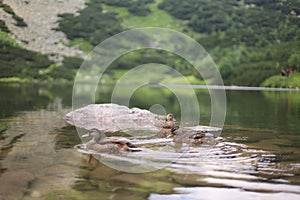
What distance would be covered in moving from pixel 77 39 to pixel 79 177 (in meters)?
160

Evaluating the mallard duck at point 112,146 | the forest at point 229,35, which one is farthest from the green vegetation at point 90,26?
the mallard duck at point 112,146

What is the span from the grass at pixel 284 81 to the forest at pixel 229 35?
8.05ft

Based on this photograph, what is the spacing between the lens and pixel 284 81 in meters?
96.4

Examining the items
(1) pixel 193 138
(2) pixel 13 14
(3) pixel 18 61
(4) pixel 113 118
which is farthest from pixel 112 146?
(2) pixel 13 14

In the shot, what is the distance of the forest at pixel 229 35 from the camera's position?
115 meters

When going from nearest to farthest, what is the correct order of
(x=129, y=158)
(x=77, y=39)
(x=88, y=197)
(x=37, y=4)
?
(x=88, y=197) → (x=129, y=158) → (x=77, y=39) → (x=37, y=4)

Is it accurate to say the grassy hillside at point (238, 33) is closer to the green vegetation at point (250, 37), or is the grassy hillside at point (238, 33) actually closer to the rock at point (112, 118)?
the green vegetation at point (250, 37)

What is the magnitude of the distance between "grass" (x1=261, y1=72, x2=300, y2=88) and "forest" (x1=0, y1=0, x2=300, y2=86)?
2.45 m

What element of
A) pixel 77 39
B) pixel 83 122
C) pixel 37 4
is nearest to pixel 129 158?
pixel 83 122

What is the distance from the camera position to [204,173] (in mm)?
11055

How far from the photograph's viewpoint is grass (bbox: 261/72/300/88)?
93544mm

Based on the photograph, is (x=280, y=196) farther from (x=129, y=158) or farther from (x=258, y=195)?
(x=129, y=158)

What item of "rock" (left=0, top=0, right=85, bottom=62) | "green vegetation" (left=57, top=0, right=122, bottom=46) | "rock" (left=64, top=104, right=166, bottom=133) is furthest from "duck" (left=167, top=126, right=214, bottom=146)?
"green vegetation" (left=57, top=0, right=122, bottom=46)

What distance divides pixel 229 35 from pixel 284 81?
72.2m
